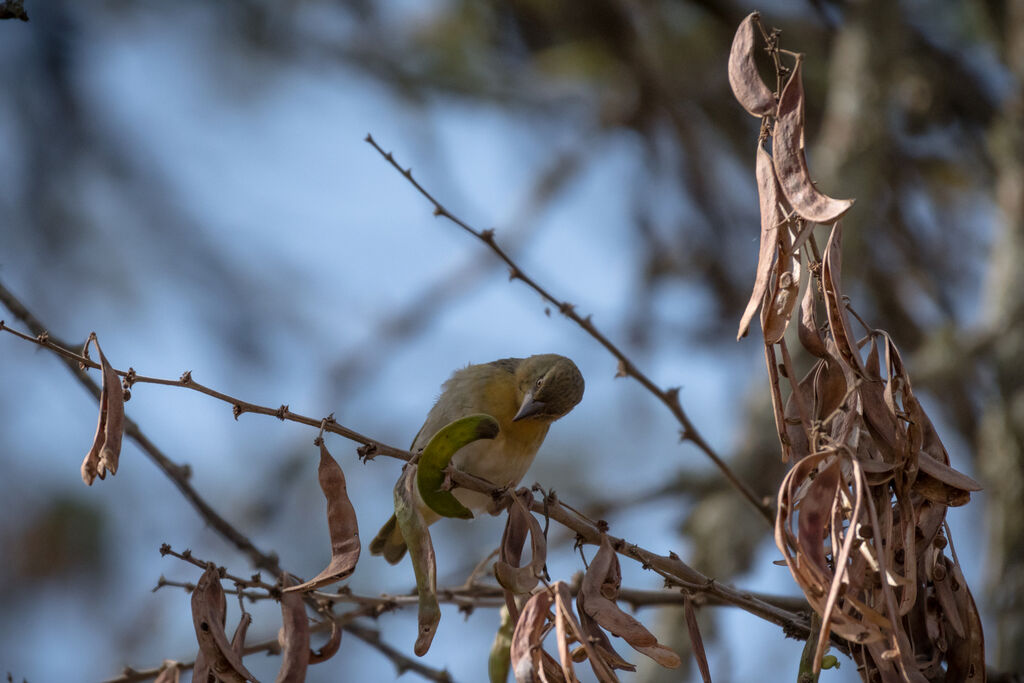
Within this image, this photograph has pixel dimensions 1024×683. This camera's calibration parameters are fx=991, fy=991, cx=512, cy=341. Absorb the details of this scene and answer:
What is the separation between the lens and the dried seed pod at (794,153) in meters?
1.58

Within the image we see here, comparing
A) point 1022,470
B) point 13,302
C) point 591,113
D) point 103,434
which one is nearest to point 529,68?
point 591,113

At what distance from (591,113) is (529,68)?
0.51 metres

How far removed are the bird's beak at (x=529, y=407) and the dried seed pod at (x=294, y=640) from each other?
6.02ft

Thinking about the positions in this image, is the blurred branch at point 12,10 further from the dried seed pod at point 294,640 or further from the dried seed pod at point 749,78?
the dried seed pod at point 749,78

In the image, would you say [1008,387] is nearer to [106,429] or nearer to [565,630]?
[565,630]

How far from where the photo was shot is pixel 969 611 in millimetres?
1784

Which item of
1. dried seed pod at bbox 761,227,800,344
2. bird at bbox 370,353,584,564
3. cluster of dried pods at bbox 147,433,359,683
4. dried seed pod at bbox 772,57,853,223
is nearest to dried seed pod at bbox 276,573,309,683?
cluster of dried pods at bbox 147,433,359,683

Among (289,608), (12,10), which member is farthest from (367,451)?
(12,10)

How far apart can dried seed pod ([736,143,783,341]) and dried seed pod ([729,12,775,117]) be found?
8 centimetres

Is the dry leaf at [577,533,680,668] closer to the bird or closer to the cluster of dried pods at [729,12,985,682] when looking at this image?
the cluster of dried pods at [729,12,985,682]

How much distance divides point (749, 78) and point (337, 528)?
1.06m

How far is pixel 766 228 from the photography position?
165cm

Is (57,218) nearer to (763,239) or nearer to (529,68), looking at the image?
(529,68)

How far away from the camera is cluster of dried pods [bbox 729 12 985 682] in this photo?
57.9 inches
